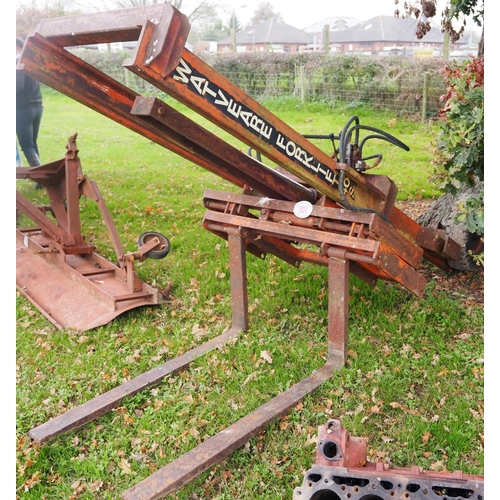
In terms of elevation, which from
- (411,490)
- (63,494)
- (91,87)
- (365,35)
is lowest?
(63,494)

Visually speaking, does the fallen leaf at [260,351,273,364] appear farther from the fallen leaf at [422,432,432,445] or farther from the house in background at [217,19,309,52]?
the house in background at [217,19,309,52]

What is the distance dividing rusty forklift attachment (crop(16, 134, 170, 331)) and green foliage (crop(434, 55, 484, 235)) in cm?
257

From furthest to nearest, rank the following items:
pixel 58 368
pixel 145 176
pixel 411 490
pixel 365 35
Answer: pixel 365 35, pixel 145 176, pixel 58 368, pixel 411 490

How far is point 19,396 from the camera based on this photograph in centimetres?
396

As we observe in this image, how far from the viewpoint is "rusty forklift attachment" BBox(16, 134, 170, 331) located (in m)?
4.90

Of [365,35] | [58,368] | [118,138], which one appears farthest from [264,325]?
[365,35]

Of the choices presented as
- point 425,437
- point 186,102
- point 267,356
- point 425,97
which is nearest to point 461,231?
point 267,356

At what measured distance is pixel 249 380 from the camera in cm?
390

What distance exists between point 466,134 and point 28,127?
23.7 ft

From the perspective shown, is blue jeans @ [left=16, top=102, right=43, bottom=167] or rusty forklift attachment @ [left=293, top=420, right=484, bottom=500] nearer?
rusty forklift attachment @ [left=293, top=420, right=484, bottom=500]

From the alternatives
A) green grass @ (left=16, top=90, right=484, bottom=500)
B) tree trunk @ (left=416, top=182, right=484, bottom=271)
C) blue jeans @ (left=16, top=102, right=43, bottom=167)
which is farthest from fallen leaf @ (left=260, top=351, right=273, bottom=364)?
blue jeans @ (left=16, top=102, right=43, bottom=167)

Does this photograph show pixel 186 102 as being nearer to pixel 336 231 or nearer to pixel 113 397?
pixel 336 231

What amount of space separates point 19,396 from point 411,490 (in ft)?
9.73

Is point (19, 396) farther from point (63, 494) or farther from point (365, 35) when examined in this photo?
→ point (365, 35)
